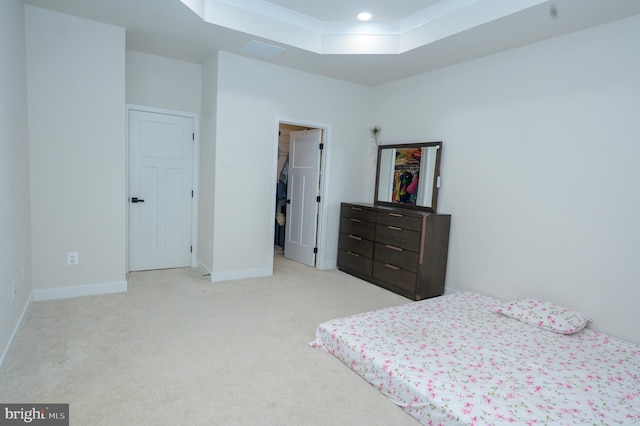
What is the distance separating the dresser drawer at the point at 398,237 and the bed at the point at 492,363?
775 mm

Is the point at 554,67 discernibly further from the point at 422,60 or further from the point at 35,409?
the point at 35,409

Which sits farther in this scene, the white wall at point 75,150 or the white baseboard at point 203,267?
the white baseboard at point 203,267

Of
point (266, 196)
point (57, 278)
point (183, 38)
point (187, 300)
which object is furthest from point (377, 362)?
point (183, 38)

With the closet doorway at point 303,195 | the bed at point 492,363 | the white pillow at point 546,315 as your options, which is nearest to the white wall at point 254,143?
the closet doorway at point 303,195

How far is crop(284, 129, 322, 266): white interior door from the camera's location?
5102 millimetres

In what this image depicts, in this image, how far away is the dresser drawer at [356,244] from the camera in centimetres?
450

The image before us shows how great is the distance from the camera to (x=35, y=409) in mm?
1889

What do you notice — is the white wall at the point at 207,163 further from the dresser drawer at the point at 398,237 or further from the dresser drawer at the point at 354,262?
the dresser drawer at the point at 398,237

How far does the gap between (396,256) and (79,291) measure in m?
3.27

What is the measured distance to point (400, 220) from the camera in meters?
4.04

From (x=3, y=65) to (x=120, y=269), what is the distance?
6.66 feet

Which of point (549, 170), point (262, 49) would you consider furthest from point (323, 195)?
point (549, 170)

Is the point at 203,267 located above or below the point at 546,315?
below

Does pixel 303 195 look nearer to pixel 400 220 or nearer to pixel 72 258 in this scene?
pixel 400 220
